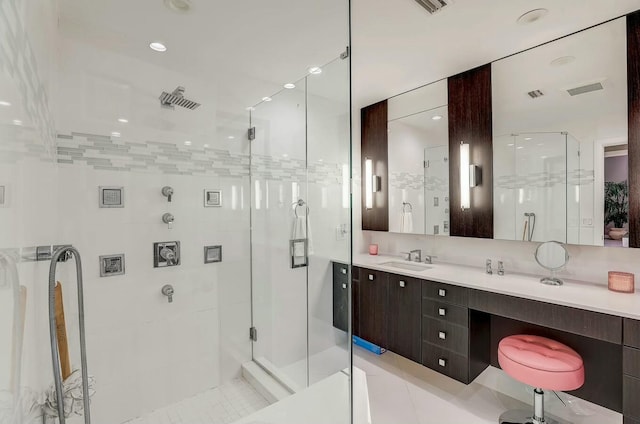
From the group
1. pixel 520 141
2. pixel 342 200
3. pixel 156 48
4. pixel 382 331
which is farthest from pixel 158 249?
pixel 520 141

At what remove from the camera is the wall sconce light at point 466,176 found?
244 centimetres

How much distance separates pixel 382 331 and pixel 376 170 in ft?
5.54

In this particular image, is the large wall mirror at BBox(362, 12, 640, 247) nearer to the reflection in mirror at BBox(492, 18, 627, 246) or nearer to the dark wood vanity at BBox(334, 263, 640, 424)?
the reflection in mirror at BBox(492, 18, 627, 246)

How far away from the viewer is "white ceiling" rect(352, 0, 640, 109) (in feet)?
5.51

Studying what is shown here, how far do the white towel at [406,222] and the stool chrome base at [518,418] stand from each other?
1.61 meters

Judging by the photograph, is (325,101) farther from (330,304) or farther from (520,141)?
(330,304)

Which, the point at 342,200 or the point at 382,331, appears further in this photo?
the point at 382,331

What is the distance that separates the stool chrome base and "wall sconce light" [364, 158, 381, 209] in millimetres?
2102

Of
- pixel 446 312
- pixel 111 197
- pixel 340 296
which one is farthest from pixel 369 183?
pixel 111 197

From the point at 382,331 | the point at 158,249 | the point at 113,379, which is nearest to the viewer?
the point at 113,379

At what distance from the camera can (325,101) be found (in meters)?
2.51

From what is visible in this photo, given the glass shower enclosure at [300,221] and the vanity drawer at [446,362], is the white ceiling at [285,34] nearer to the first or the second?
the glass shower enclosure at [300,221]

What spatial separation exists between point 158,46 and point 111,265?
1314 millimetres

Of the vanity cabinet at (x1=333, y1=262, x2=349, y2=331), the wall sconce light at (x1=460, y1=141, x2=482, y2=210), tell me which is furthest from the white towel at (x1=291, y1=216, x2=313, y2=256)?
the wall sconce light at (x1=460, y1=141, x2=482, y2=210)
